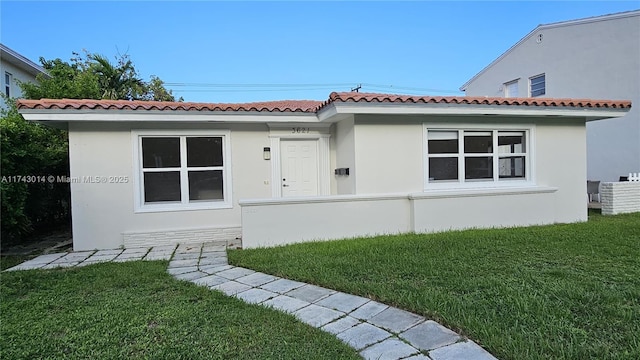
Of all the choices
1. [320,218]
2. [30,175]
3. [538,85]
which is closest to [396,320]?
[320,218]

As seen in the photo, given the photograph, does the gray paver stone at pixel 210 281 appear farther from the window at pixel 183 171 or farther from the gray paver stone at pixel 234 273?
the window at pixel 183 171

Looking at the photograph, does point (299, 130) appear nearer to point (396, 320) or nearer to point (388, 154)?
point (388, 154)

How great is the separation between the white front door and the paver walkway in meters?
Answer: 3.28

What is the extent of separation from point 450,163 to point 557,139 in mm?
3222

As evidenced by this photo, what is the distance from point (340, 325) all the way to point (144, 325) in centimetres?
201

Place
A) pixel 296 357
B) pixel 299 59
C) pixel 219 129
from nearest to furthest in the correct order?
pixel 296 357, pixel 219 129, pixel 299 59

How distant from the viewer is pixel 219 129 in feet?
29.3

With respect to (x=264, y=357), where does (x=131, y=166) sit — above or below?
above

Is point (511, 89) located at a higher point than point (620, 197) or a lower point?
higher

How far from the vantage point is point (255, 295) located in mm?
4602

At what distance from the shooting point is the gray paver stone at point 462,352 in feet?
9.42

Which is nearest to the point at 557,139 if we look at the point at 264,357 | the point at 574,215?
the point at 574,215

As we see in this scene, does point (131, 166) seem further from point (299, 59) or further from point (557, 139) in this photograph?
point (299, 59)

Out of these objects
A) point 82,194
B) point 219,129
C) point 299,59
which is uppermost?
point 299,59
